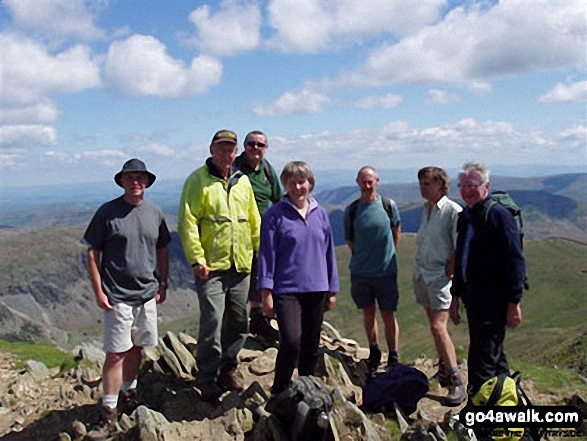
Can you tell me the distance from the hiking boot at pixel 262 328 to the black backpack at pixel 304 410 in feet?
Result: 18.1

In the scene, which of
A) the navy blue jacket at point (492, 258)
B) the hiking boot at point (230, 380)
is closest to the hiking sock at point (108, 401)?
the hiking boot at point (230, 380)

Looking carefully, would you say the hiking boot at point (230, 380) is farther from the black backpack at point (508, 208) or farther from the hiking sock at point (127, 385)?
the black backpack at point (508, 208)

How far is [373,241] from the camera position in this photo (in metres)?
11.6

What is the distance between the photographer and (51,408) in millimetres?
12328

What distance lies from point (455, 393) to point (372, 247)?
359 centimetres

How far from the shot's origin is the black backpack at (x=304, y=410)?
331 inches

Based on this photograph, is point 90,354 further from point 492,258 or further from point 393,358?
point 492,258

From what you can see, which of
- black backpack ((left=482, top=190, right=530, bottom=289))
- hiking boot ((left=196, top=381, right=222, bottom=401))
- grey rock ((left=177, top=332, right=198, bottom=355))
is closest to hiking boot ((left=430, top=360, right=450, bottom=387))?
black backpack ((left=482, top=190, right=530, bottom=289))

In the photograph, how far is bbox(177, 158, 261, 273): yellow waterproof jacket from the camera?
977cm

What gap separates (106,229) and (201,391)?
3950 mm

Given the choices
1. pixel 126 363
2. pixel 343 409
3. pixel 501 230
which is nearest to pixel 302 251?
pixel 343 409

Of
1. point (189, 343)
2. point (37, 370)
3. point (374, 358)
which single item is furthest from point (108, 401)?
point (37, 370)

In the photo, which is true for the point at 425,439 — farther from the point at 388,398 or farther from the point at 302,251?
the point at 302,251

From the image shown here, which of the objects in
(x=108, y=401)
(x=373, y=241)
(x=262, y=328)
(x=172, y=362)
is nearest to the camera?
(x=108, y=401)
